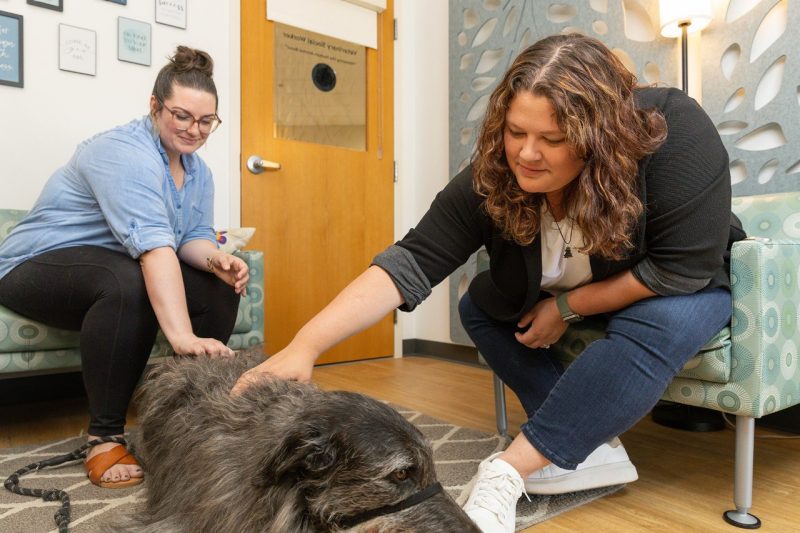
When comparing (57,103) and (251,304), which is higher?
(57,103)

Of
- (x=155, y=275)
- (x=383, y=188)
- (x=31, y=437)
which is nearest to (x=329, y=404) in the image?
(x=155, y=275)

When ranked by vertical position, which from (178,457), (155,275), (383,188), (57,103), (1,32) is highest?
(1,32)

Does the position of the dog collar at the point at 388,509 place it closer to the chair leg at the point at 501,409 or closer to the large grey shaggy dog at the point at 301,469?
the large grey shaggy dog at the point at 301,469

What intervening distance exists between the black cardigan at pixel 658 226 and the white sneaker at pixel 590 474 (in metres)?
0.42

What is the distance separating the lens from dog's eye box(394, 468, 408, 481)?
0.87m

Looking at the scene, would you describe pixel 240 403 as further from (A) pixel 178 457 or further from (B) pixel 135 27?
(B) pixel 135 27

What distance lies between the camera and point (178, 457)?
1.06m

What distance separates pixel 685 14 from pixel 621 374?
5.94 feet

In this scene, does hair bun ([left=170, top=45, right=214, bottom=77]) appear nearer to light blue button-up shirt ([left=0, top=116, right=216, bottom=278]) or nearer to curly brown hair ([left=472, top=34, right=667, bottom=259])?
light blue button-up shirt ([left=0, top=116, right=216, bottom=278])

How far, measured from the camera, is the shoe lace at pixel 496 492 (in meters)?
1.23

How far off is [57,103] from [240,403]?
7.64 ft

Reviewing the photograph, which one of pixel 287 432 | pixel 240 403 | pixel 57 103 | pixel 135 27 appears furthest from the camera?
pixel 135 27

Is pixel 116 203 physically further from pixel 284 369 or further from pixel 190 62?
pixel 284 369

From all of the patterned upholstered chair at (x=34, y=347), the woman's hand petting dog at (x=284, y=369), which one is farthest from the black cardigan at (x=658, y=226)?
the patterned upholstered chair at (x=34, y=347)
